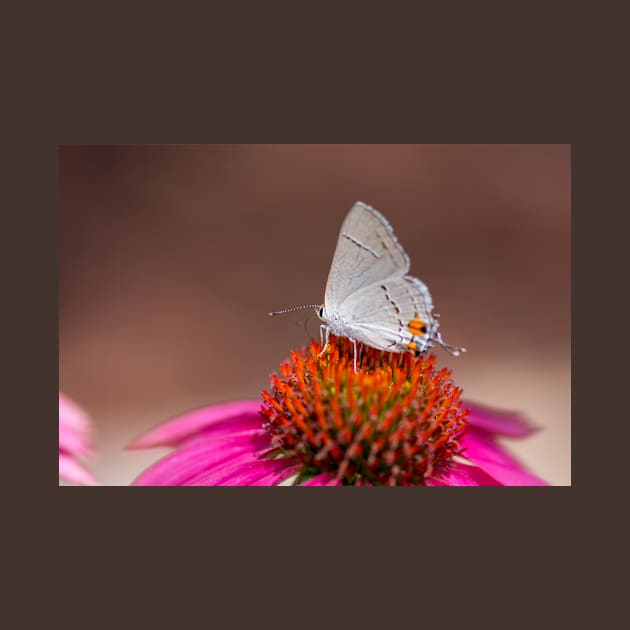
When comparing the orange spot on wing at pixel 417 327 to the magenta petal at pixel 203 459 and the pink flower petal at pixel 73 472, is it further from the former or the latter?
the pink flower petal at pixel 73 472

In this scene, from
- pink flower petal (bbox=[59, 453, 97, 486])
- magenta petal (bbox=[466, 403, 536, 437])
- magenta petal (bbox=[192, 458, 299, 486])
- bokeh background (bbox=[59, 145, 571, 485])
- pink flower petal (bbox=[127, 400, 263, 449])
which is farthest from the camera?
bokeh background (bbox=[59, 145, 571, 485])

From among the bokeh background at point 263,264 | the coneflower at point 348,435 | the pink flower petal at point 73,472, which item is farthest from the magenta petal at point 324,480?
the bokeh background at point 263,264

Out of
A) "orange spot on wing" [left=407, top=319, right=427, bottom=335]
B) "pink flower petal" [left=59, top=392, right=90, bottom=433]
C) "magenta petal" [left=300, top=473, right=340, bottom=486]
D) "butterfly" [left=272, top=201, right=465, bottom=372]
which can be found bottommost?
"magenta petal" [left=300, top=473, right=340, bottom=486]

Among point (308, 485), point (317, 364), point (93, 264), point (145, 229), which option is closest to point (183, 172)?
point (145, 229)

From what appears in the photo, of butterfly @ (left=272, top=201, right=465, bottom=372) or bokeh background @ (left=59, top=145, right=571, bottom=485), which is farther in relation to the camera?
bokeh background @ (left=59, top=145, right=571, bottom=485)

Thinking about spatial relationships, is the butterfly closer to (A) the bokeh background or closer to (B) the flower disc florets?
(B) the flower disc florets

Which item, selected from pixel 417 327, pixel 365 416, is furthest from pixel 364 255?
pixel 365 416

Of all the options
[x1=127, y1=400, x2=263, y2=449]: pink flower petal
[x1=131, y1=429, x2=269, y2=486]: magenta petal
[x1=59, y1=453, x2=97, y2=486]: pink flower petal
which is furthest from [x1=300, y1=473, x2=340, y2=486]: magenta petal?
[x1=59, y1=453, x2=97, y2=486]: pink flower petal
